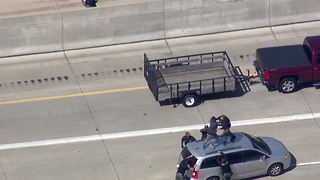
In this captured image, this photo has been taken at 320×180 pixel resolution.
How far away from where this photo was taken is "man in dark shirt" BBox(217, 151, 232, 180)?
2614 cm

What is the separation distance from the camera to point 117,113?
101 ft

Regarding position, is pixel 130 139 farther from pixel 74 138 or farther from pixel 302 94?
pixel 302 94

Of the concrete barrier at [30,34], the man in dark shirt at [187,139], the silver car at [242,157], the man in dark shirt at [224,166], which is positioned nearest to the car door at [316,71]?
the silver car at [242,157]

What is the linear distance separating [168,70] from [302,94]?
516 centimetres

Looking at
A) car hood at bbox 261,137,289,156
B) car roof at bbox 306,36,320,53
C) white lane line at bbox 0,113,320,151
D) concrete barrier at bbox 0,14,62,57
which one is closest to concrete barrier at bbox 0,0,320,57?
concrete barrier at bbox 0,14,62,57

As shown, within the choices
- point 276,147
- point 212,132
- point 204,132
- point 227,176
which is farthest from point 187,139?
point 276,147

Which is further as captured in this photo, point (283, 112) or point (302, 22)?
point (302, 22)

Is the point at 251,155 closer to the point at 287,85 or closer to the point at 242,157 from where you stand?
the point at 242,157

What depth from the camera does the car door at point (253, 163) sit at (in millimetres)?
26625

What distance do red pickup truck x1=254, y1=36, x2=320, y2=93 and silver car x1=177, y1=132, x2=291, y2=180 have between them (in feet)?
14.4

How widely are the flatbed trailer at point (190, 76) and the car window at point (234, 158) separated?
16.0ft

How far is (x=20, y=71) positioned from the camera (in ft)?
111

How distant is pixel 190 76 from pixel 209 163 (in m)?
6.37

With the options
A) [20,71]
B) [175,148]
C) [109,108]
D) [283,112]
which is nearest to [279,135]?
[283,112]
